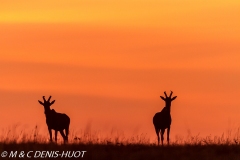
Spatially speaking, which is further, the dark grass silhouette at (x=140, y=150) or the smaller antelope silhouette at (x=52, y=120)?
the smaller antelope silhouette at (x=52, y=120)

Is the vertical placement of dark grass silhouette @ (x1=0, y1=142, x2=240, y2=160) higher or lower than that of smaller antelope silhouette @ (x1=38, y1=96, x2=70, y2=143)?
lower

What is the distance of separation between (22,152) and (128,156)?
324cm

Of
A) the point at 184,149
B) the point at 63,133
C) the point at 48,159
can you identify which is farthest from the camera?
the point at 63,133

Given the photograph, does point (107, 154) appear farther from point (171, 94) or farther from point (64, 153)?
point (171, 94)

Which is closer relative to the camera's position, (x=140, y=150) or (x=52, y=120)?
(x=140, y=150)

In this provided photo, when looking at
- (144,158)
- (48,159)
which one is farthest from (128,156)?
(48,159)

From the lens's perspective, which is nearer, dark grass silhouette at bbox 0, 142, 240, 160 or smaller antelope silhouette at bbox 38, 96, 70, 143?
dark grass silhouette at bbox 0, 142, 240, 160

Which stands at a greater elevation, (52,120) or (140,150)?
(52,120)

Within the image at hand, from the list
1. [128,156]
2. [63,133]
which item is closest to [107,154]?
[128,156]

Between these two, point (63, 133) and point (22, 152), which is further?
point (63, 133)

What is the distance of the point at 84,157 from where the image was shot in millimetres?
29172

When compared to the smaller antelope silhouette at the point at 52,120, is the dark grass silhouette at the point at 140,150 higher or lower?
lower

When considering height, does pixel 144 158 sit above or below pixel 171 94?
below

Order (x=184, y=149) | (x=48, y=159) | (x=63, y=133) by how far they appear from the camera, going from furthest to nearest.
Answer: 1. (x=63, y=133)
2. (x=184, y=149)
3. (x=48, y=159)
